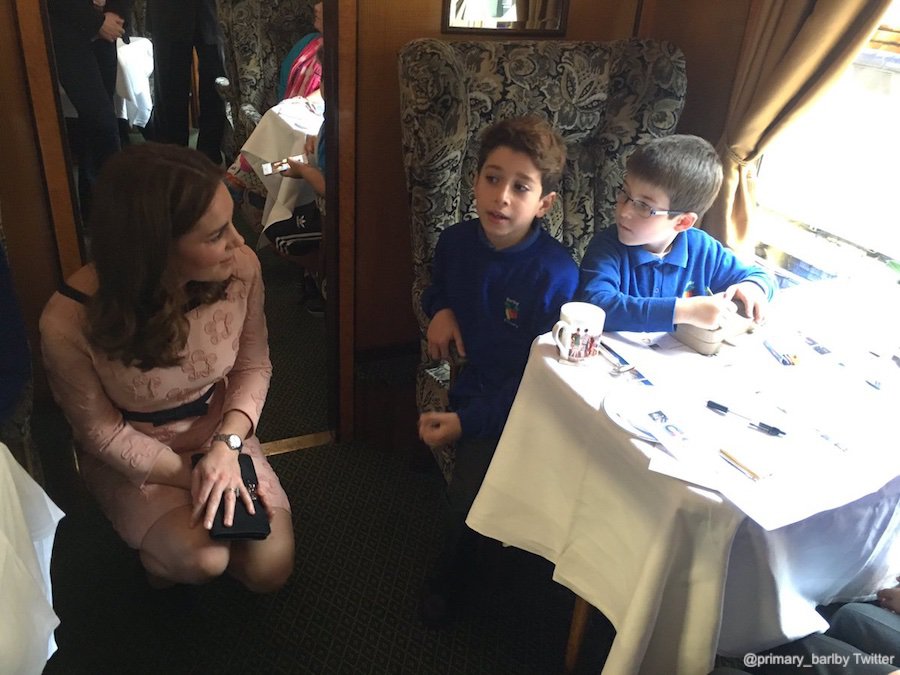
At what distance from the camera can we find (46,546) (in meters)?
1.21

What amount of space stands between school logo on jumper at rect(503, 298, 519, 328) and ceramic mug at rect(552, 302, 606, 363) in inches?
10.1

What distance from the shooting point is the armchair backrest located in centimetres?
167

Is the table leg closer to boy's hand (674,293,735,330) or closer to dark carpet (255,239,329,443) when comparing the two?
boy's hand (674,293,735,330)

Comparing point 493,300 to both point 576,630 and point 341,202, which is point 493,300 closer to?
point 341,202

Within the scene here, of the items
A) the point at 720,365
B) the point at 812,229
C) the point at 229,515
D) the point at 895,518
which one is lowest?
the point at 229,515

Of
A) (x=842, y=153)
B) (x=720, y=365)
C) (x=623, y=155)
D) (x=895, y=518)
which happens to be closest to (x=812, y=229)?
(x=842, y=153)

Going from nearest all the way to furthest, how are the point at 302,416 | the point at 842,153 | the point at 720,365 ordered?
the point at 720,365, the point at 842,153, the point at 302,416

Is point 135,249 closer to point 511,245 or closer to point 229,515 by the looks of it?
point 229,515

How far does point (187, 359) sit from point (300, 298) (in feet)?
5.31

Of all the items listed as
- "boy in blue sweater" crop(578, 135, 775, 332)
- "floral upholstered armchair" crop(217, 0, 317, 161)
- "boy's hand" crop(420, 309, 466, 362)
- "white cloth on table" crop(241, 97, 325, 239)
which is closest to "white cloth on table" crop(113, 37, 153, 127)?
"floral upholstered armchair" crop(217, 0, 317, 161)

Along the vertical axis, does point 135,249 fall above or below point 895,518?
above

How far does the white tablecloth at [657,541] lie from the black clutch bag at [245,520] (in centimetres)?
50

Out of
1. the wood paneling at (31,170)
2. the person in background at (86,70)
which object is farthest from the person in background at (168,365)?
the person in background at (86,70)

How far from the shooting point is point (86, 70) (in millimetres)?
2424
